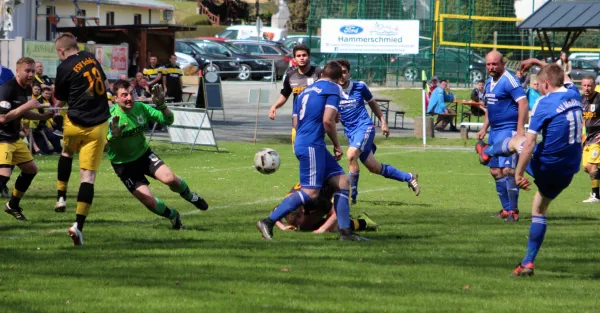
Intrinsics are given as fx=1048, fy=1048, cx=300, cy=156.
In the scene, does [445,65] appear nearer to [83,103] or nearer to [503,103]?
[503,103]

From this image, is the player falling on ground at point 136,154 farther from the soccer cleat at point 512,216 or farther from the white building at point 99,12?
the white building at point 99,12

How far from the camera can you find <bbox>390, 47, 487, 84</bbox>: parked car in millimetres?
45469

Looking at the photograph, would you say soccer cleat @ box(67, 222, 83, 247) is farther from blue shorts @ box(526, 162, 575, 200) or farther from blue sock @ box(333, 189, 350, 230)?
blue shorts @ box(526, 162, 575, 200)

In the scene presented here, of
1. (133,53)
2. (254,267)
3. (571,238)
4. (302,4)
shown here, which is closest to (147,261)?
(254,267)

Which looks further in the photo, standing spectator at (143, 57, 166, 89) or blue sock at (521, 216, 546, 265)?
standing spectator at (143, 57, 166, 89)

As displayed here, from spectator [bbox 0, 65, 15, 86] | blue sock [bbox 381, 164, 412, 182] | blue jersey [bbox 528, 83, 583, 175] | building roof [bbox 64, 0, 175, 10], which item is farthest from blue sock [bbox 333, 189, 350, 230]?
building roof [bbox 64, 0, 175, 10]

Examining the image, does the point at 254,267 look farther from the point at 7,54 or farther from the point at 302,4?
the point at 302,4

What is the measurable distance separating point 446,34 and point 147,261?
3910 centimetres

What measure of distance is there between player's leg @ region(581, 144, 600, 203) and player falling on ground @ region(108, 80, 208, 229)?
740 cm

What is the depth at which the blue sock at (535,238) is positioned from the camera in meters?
8.77

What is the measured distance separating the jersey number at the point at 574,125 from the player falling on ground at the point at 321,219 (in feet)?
10.1

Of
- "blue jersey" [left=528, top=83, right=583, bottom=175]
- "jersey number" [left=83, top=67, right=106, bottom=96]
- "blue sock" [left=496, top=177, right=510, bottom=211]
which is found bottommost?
"blue sock" [left=496, top=177, right=510, bottom=211]

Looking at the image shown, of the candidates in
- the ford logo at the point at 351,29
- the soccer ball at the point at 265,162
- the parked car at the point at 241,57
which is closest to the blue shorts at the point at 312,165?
the soccer ball at the point at 265,162

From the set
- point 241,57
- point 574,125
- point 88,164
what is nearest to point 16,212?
point 88,164
